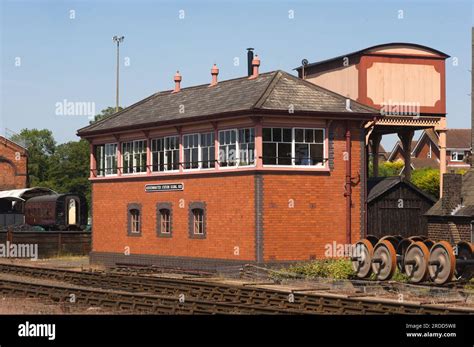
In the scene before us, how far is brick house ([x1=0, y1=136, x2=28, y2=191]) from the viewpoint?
66375 mm

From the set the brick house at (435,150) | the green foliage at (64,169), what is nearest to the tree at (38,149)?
the green foliage at (64,169)

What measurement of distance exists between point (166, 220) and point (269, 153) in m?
6.55

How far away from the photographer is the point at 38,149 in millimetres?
113250

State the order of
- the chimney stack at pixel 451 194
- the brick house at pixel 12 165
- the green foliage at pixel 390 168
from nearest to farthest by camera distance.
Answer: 1. the chimney stack at pixel 451 194
2. the brick house at pixel 12 165
3. the green foliage at pixel 390 168

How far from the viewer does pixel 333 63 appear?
35438 mm

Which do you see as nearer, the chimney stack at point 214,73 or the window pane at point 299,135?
the window pane at point 299,135

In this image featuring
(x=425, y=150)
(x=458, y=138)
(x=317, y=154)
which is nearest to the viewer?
(x=317, y=154)

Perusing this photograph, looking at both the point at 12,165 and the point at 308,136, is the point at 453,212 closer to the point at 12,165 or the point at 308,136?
the point at 308,136

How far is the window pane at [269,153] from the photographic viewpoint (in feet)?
99.6

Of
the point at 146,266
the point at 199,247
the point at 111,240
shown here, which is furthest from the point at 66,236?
the point at 199,247

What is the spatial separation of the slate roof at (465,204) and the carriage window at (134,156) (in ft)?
39.0

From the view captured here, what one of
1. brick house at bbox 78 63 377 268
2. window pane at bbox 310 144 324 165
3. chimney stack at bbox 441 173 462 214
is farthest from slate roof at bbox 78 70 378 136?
chimney stack at bbox 441 173 462 214

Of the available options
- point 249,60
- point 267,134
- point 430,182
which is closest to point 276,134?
point 267,134

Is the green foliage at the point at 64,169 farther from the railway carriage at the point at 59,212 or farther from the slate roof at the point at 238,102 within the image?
the slate roof at the point at 238,102
